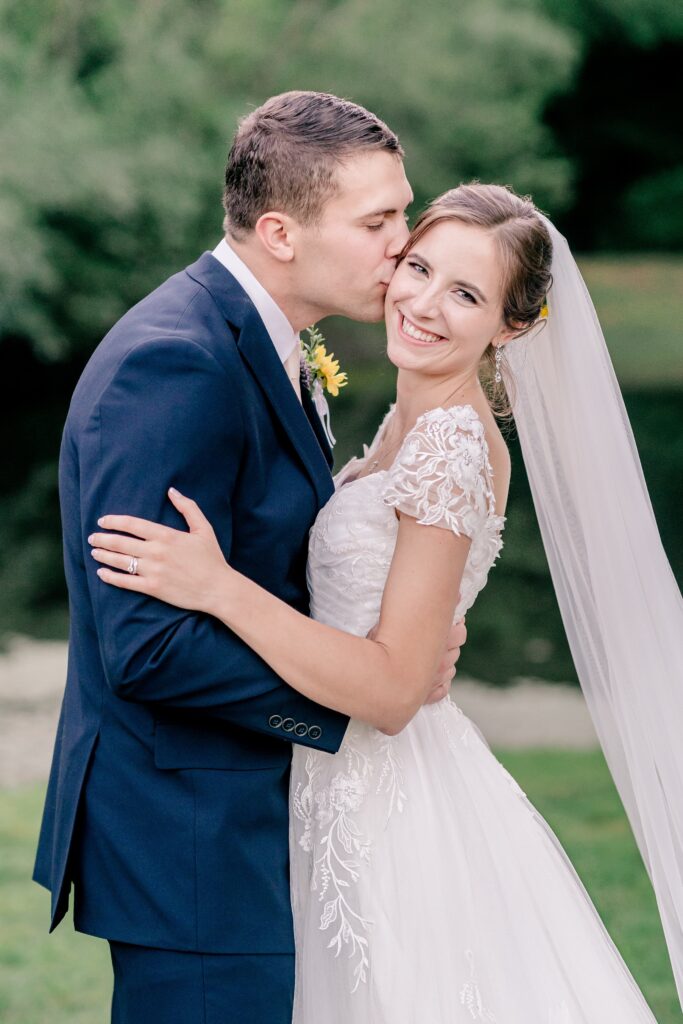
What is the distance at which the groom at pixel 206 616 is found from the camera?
6.72 feet

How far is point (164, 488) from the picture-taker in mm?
2035

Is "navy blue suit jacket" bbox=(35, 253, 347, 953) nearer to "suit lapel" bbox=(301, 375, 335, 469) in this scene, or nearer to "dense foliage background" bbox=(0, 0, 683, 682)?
"suit lapel" bbox=(301, 375, 335, 469)

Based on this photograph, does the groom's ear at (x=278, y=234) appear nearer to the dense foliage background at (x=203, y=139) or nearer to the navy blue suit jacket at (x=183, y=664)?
the navy blue suit jacket at (x=183, y=664)

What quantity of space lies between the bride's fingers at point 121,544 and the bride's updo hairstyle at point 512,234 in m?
0.83

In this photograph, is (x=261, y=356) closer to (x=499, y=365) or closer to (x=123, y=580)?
(x=123, y=580)

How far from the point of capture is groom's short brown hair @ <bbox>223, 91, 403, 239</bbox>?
2.34 meters

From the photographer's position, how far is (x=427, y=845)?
2449 mm

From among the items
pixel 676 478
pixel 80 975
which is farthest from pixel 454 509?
pixel 676 478

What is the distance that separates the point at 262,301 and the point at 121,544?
587mm

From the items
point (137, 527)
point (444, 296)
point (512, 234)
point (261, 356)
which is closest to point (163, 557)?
point (137, 527)

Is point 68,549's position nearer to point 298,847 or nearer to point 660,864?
point 298,847

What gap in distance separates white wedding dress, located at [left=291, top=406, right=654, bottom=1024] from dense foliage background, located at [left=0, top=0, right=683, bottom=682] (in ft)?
27.8

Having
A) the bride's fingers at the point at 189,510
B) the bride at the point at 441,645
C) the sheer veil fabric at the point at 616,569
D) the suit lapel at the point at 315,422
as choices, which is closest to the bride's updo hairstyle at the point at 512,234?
the bride at the point at 441,645

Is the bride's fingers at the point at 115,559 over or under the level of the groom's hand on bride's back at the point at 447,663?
over
